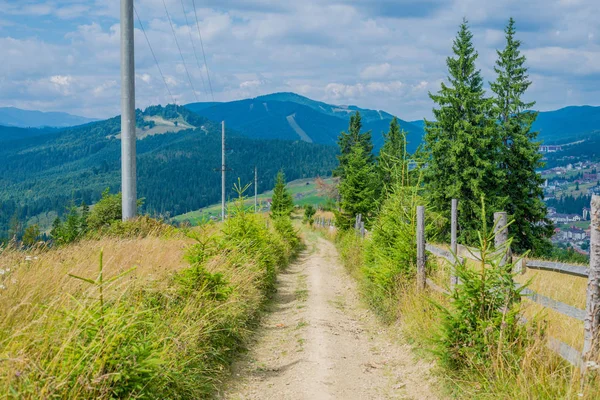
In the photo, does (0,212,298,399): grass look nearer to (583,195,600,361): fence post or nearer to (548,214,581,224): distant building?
(583,195,600,361): fence post

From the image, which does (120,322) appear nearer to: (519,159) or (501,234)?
(501,234)

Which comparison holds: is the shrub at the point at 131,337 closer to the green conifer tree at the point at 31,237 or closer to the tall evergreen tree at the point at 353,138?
the green conifer tree at the point at 31,237

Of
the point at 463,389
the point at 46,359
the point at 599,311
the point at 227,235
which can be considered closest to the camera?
the point at 46,359

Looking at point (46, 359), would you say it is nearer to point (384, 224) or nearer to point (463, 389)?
point (463, 389)

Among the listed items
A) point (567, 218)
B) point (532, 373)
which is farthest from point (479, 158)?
point (567, 218)

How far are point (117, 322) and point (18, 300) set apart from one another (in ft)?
4.85

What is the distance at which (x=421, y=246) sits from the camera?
33.4ft

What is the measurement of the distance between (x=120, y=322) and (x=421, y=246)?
23.1 feet

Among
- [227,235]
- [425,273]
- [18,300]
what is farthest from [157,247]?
[425,273]

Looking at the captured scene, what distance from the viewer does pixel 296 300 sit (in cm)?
1307

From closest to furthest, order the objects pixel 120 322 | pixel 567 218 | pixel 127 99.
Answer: pixel 120 322 → pixel 127 99 → pixel 567 218

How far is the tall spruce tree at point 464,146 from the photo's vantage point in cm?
3794

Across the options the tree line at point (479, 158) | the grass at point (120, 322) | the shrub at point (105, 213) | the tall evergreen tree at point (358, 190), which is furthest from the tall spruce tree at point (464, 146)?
the grass at point (120, 322)

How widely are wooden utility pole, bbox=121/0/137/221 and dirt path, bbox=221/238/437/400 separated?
16.2 feet
